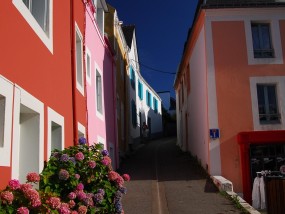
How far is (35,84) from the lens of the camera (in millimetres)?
6891

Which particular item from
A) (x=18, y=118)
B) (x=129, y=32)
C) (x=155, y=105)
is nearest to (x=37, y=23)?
(x=18, y=118)

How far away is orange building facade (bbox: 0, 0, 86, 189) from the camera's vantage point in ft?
18.3

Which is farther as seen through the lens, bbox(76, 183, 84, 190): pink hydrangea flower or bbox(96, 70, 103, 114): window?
bbox(96, 70, 103, 114): window

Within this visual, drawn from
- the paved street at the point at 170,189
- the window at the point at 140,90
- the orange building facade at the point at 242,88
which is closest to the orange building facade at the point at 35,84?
the paved street at the point at 170,189

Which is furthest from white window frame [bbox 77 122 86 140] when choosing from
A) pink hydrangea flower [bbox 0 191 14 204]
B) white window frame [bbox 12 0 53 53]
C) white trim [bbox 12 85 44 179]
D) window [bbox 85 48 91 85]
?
pink hydrangea flower [bbox 0 191 14 204]

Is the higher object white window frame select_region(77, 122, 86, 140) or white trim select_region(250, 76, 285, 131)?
white trim select_region(250, 76, 285, 131)

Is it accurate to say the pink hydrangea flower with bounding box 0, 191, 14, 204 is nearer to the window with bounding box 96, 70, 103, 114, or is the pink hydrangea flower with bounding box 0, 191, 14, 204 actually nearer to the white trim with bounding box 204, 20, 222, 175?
the window with bounding box 96, 70, 103, 114

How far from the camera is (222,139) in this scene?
1652cm

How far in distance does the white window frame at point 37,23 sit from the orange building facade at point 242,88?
9.80m

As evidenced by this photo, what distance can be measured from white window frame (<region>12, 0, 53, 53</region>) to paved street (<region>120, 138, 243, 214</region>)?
211 inches

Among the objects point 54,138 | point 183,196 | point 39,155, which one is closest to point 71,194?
point 39,155

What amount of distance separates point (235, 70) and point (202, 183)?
483 cm

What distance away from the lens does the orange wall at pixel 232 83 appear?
1641 centimetres

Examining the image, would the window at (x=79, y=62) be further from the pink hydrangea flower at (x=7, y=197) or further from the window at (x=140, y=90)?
the window at (x=140, y=90)
